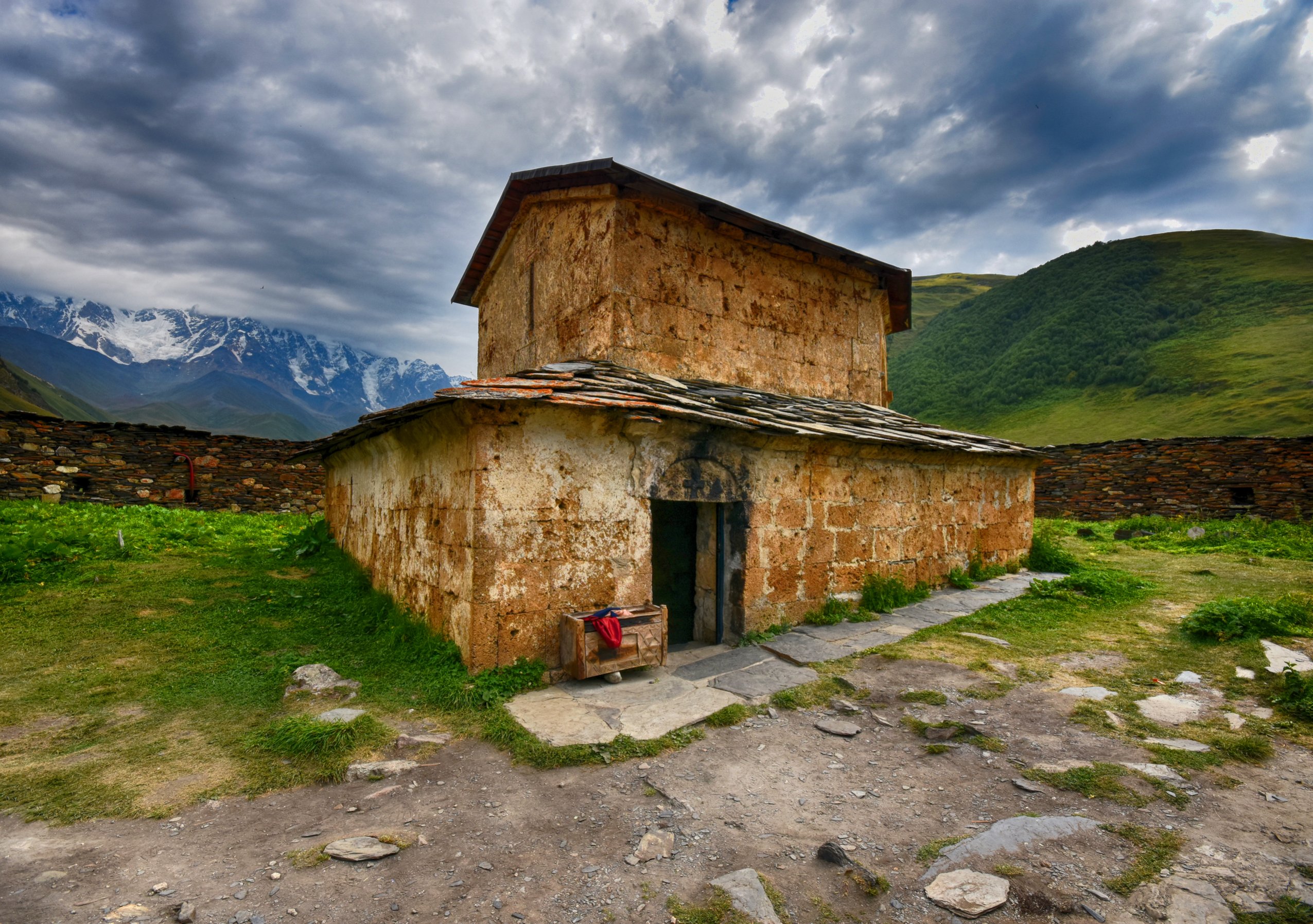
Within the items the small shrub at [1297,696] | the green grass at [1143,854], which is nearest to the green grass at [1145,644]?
the small shrub at [1297,696]

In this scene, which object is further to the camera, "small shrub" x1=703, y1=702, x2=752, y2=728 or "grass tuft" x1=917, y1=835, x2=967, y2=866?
"small shrub" x1=703, y1=702, x2=752, y2=728

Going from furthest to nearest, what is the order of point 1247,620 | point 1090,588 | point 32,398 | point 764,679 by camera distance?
point 32,398, point 1090,588, point 1247,620, point 764,679

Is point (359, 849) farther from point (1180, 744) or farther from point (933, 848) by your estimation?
point (1180, 744)

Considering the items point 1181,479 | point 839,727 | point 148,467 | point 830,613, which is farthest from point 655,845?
point 1181,479

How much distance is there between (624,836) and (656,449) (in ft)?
11.5

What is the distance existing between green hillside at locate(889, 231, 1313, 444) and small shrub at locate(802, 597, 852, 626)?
33.2m

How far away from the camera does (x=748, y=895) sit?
245 cm

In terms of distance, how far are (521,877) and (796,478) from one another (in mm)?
5193

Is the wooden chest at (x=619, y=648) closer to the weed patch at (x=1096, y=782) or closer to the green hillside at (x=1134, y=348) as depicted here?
the weed patch at (x=1096, y=782)

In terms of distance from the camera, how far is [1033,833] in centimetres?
283

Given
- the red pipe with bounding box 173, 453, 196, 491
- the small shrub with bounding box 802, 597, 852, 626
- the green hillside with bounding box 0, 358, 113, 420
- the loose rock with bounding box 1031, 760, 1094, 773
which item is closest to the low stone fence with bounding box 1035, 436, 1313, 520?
the small shrub with bounding box 802, 597, 852, 626

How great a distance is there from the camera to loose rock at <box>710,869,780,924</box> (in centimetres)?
234

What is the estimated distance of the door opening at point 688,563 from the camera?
21.7 ft

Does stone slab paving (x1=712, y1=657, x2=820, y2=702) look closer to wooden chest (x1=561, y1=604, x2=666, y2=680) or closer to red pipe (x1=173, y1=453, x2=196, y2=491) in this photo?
wooden chest (x1=561, y1=604, x2=666, y2=680)
